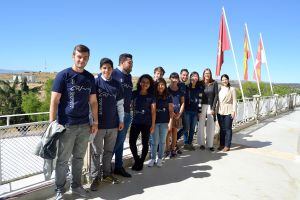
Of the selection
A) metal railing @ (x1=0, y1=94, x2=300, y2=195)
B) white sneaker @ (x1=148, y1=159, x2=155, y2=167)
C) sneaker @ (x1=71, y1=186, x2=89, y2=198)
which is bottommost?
sneaker @ (x1=71, y1=186, x2=89, y2=198)

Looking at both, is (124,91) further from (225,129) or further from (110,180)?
(225,129)

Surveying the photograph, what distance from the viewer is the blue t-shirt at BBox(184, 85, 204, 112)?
651cm

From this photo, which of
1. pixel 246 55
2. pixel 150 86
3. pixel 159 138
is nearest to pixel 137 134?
pixel 159 138

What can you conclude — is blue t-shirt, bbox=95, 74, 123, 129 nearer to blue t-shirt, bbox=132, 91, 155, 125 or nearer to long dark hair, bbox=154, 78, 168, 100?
blue t-shirt, bbox=132, 91, 155, 125

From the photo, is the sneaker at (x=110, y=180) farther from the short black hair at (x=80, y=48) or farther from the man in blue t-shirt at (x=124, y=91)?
the short black hair at (x=80, y=48)

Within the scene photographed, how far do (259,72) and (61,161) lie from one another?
15172 millimetres

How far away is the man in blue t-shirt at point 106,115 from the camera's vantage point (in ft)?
14.0

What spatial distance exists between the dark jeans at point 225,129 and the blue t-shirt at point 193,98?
850 mm

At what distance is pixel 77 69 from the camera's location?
3781 millimetres

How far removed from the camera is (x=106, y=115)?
4293 mm

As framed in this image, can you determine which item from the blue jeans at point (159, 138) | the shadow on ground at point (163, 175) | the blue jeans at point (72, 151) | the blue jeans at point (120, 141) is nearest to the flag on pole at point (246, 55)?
the shadow on ground at point (163, 175)

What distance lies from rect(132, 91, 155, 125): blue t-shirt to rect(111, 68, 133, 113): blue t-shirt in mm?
270

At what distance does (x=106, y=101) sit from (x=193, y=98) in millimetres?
2709

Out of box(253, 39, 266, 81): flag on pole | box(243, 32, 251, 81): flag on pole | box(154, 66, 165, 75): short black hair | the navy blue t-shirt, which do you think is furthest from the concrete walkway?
box(253, 39, 266, 81): flag on pole
